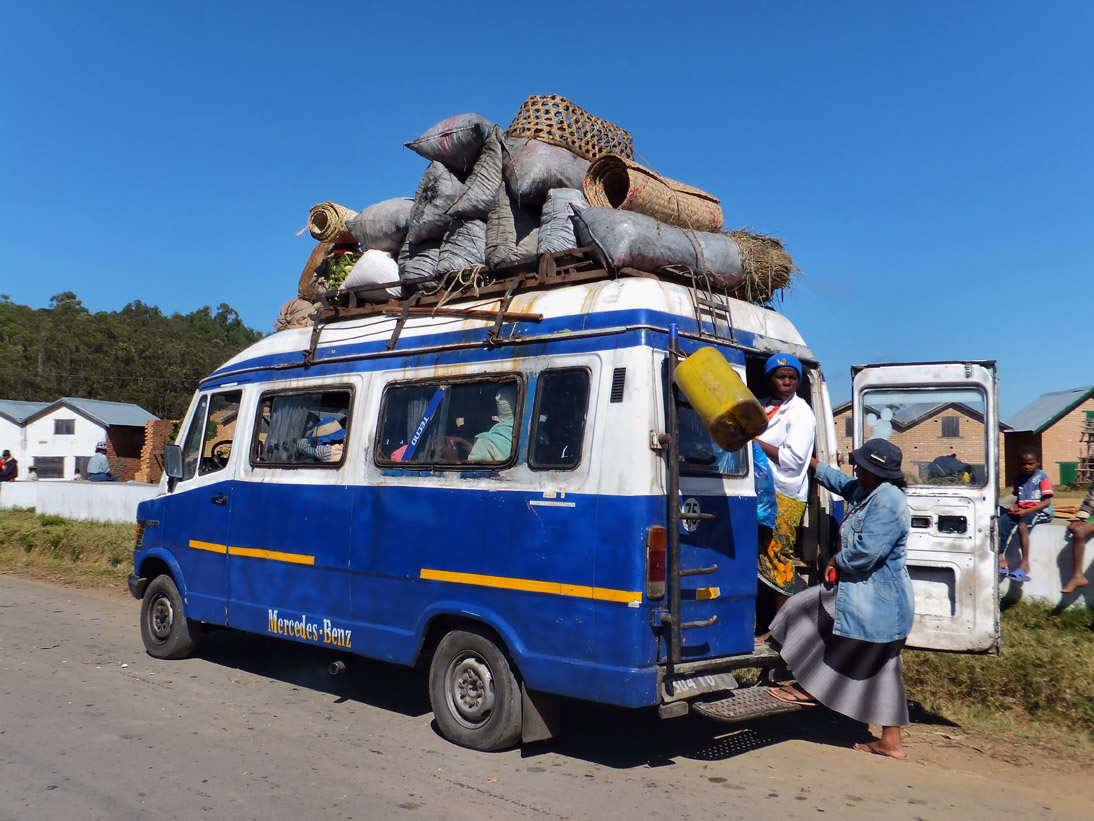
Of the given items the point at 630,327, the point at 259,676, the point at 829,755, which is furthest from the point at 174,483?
the point at 829,755

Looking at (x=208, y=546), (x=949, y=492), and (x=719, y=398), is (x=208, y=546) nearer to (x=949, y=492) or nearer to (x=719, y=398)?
(x=719, y=398)

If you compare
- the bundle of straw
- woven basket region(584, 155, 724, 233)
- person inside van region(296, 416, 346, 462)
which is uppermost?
woven basket region(584, 155, 724, 233)

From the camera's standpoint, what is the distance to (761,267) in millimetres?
6195

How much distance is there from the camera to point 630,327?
488cm

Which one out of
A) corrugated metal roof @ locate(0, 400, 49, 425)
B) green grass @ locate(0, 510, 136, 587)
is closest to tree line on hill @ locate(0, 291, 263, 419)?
corrugated metal roof @ locate(0, 400, 49, 425)

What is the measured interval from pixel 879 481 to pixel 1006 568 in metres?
4.38

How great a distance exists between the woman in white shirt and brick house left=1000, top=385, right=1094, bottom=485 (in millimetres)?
32030

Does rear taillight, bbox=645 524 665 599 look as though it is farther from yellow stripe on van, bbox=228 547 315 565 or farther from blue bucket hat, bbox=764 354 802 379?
yellow stripe on van, bbox=228 547 315 565

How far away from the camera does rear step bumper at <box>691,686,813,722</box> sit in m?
4.85

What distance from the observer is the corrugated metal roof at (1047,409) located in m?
35.0

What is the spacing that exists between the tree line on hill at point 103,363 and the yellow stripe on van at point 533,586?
54.5 metres

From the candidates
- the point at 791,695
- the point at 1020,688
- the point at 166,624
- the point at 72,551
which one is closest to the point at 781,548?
the point at 791,695

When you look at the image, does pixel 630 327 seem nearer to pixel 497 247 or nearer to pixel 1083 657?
pixel 497 247

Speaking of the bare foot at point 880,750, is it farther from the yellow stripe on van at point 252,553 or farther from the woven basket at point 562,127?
the woven basket at point 562,127
